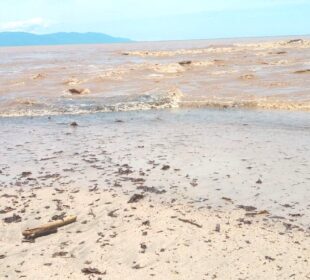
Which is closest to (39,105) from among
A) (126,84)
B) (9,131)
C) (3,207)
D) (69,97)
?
(69,97)

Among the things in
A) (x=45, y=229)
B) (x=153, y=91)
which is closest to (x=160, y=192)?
(x=45, y=229)

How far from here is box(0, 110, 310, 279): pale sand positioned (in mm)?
5223

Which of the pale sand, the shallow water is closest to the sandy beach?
the pale sand

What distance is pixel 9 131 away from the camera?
13836 millimetres

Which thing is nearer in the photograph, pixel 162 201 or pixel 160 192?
pixel 162 201

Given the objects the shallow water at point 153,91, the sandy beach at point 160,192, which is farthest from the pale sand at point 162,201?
the shallow water at point 153,91

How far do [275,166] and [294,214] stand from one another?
95.1 inches

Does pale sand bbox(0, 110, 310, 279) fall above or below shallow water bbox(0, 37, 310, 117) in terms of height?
below

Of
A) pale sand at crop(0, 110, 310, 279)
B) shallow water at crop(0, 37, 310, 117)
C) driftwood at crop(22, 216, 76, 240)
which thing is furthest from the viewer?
shallow water at crop(0, 37, 310, 117)

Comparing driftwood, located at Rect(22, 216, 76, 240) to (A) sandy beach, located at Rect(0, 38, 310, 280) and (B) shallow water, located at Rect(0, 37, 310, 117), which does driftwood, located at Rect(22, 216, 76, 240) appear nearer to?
(A) sandy beach, located at Rect(0, 38, 310, 280)

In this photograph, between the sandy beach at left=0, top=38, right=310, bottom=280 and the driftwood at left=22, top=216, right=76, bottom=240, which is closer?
Answer: the sandy beach at left=0, top=38, right=310, bottom=280

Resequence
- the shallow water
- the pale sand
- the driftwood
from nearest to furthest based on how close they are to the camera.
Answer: the pale sand < the driftwood < the shallow water

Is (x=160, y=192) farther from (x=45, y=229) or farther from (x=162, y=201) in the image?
(x=45, y=229)

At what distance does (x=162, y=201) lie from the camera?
23.6 ft
